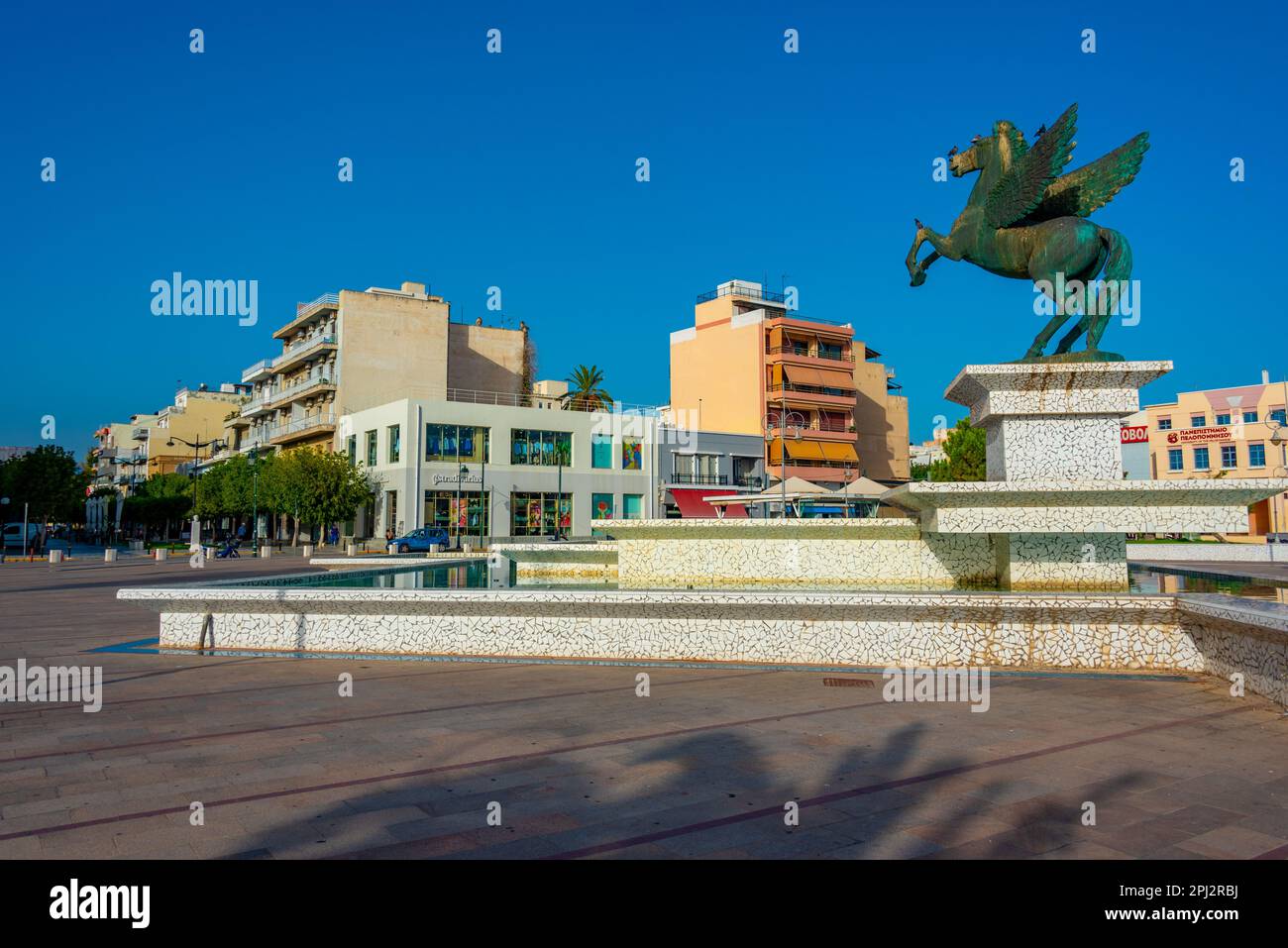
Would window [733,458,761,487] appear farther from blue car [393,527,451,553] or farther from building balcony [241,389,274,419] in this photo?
building balcony [241,389,274,419]

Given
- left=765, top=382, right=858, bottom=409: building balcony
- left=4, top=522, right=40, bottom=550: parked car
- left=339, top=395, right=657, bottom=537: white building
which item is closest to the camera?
left=339, top=395, right=657, bottom=537: white building

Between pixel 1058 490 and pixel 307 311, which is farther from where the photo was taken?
pixel 307 311

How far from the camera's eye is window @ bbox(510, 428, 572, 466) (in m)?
50.2

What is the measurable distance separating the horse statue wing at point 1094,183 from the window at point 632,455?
44964 millimetres

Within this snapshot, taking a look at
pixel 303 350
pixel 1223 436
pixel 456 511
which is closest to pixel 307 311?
pixel 303 350

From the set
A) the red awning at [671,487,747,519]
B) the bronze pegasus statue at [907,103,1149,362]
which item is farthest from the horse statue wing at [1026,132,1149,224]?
the red awning at [671,487,747,519]

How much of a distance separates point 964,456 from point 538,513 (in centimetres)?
2477

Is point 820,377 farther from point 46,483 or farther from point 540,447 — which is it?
Answer: point 46,483

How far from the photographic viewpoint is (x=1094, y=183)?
9000 millimetres

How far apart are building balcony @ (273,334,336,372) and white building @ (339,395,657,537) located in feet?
18.9

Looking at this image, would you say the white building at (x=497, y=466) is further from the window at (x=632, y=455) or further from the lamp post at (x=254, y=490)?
the lamp post at (x=254, y=490)

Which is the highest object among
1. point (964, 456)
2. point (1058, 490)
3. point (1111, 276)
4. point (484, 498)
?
point (964, 456)
